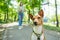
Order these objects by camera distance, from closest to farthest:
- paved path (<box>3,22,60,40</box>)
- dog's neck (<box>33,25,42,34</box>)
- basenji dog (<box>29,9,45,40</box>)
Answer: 1. basenji dog (<box>29,9,45,40</box>)
2. dog's neck (<box>33,25,42,34</box>)
3. paved path (<box>3,22,60,40</box>)

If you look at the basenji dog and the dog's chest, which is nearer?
the basenji dog

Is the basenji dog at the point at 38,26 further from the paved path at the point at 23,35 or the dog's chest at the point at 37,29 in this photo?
the paved path at the point at 23,35

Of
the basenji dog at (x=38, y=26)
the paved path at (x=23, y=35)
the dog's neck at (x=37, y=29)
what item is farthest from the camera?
the paved path at (x=23, y=35)

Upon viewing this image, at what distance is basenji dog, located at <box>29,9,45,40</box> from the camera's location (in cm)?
671

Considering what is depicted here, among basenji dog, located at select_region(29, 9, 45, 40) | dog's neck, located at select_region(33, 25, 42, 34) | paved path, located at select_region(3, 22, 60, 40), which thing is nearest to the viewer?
basenji dog, located at select_region(29, 9, 45, 40)

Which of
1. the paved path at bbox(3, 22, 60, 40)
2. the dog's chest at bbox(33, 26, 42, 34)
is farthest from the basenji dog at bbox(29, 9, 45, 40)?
the paved path at bbox(3, 22, 60, 40)

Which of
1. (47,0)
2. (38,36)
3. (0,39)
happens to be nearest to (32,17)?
(38,36)

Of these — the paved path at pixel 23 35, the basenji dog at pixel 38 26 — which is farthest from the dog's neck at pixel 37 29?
the paved path at pixel 23 35

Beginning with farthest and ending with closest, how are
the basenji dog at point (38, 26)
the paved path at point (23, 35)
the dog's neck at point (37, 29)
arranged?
1. the paved path at point (23, 35)
2. the dog's neck at point (37, 29)
3. the basenji dog at point (38, 26)

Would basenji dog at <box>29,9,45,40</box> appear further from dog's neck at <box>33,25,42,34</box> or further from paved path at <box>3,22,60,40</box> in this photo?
paved path at <box>3,22,60,40</box>

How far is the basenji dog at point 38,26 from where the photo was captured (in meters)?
6.71

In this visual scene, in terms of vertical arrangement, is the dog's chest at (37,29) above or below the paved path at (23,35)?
above

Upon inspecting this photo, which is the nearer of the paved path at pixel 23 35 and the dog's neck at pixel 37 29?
A: the dog's neck at pixel 37 29

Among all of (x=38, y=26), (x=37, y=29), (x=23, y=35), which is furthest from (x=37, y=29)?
(x=23, y=35)
